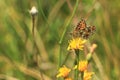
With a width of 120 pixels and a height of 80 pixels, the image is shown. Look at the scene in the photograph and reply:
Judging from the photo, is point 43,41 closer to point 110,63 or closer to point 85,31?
point 110,63

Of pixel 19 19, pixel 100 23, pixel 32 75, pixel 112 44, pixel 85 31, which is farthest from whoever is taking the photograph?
pixel 19 19

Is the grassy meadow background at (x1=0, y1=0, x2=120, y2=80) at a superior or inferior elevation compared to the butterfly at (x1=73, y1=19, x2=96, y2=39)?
superior

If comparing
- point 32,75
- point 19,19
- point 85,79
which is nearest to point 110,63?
point 32,75

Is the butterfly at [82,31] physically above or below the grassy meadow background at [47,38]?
below

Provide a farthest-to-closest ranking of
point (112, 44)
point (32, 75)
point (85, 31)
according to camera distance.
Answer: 1. point (112, 44)
2. point (32, 75)
3. point (85, 31)

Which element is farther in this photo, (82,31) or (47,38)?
(47,38)

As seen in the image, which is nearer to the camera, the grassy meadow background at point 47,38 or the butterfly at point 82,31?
the butterfly at point 82,31

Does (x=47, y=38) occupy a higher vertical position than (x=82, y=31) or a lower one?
higher

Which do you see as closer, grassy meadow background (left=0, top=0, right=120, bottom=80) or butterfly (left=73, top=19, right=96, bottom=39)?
butterfly (left=73, top=19, right=96, bottom=39)
